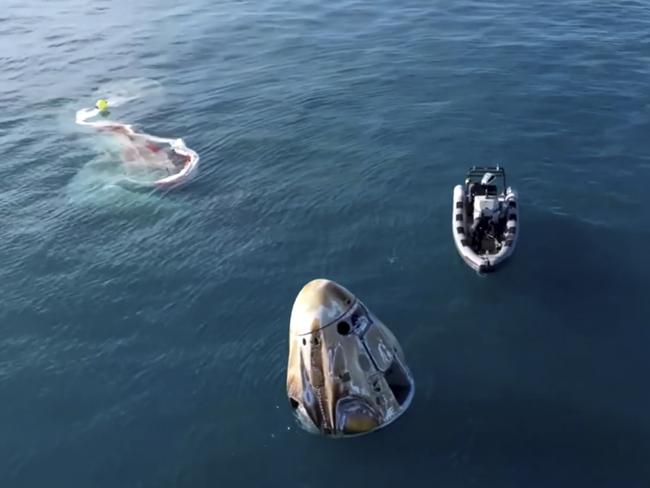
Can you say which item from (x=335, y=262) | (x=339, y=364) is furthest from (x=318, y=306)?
(x=335, y=262)

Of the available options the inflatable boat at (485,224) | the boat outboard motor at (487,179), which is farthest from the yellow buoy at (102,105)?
the boat outboard motor at (487,179)

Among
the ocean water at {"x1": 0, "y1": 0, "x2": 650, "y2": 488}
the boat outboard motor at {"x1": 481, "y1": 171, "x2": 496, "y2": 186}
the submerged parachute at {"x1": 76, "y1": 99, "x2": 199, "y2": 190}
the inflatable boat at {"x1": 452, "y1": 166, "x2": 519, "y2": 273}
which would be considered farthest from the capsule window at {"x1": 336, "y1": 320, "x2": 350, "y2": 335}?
the submerged parachute at {"x1": 76, "y1": 99, "x2": 199, "y2": 190}

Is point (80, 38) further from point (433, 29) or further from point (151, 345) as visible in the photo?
point (151, 345)

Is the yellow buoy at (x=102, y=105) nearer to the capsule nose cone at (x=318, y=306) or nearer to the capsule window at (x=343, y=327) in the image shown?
the capsule nose cone at (x=318, y=306)

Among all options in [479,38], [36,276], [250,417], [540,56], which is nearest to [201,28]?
[479,38]

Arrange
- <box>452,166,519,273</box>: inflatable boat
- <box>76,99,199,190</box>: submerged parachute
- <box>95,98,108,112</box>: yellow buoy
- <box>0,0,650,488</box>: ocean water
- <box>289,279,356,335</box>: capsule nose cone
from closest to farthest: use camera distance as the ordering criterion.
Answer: <box>289,279,356,335</box>: capsule nose cone, <box>0,0,650,488</box>: ocean water, <box>452,166,519,273</box>: inflatable boat, <box>76,99,199,190</box>: submerged parachute, <box>95,98,108,112</box>: yellow buoy

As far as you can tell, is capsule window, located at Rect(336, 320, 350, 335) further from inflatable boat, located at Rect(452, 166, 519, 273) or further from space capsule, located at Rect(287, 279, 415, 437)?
inflatable boat, located at Rect(452, 166, 519, 273)
